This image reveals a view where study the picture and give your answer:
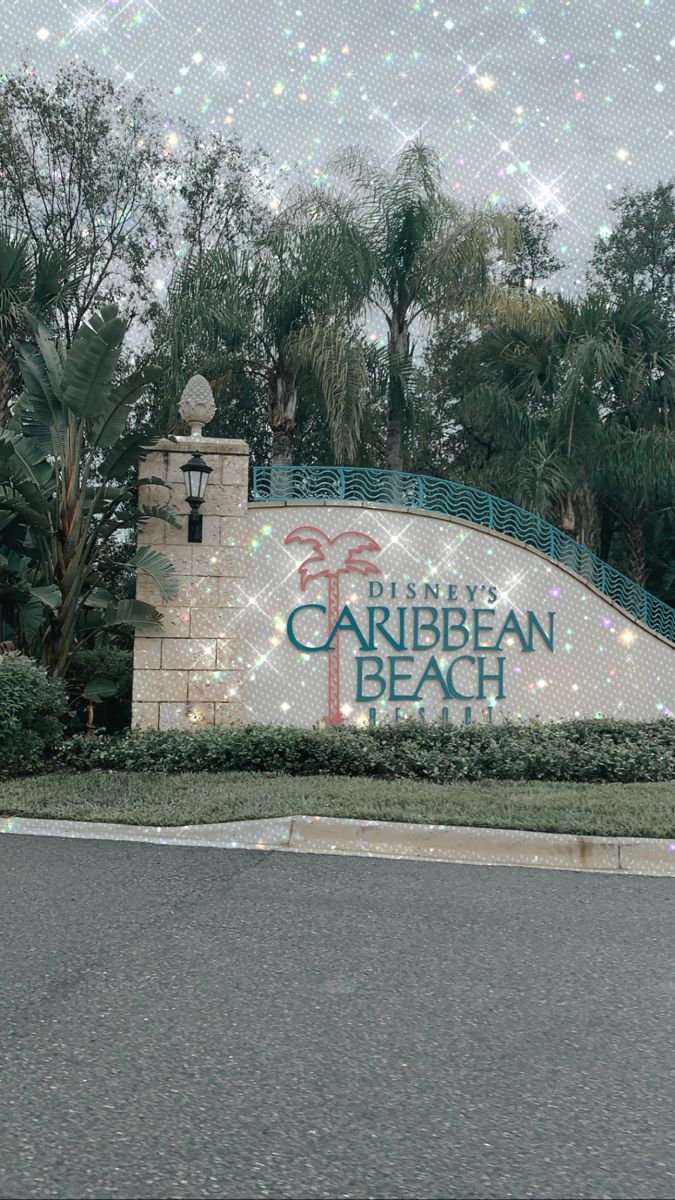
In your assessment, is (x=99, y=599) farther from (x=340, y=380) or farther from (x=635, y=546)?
(x=635, y=546)

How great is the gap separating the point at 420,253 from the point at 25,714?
11.3 meters

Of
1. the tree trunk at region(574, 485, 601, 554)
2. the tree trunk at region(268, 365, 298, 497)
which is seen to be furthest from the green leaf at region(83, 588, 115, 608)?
the tree trunk at region(574, 485, 601, 554)

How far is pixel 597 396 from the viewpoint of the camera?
62.2 feet

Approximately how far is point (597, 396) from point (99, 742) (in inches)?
510

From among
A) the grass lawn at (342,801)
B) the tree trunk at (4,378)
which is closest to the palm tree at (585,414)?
the tree trunk at (4,378)

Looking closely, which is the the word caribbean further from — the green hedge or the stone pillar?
the green hedge

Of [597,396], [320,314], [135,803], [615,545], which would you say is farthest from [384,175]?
[135,803]

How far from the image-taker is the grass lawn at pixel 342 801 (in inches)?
274

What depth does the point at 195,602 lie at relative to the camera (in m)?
10.9

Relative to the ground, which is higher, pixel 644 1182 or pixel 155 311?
pixel 155 311

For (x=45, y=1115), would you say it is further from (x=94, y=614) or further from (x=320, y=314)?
(x=320, y=314)
